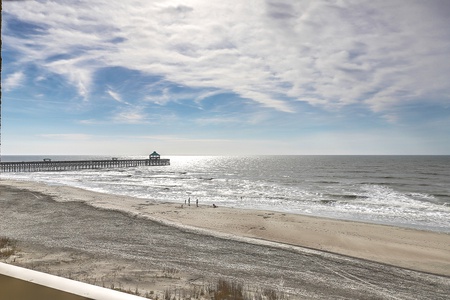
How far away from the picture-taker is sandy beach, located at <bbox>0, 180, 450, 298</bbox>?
31.4 ft

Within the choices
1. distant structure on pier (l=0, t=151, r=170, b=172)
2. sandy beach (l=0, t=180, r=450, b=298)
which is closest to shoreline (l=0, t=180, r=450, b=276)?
sandy beach (l=0, t=180, r=450, b=298)

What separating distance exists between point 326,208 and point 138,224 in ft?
52.7

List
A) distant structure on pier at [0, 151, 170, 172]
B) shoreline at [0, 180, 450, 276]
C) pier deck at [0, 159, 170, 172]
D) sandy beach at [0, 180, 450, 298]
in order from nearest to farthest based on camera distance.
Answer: sandy beach at [0, 180, 450, 298]
shoreline at [0, 180, 450, 276]
pier deck at [0, 159, 170, 172]
distant structure on pier at [0, 151, 170, 172]

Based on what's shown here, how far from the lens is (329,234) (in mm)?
16844

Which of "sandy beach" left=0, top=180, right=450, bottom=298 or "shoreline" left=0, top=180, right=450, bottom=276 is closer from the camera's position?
"sandy beach" left=0, top=180, right=450, bottom=298

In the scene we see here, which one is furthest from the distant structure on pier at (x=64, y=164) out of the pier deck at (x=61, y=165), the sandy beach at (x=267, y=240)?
the sandy beach at (x=267, y=240)

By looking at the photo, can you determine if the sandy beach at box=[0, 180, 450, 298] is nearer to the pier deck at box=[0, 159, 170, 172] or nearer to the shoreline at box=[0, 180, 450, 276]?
the shoreline at box=[0, 180, 450, 276]

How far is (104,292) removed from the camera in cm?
136

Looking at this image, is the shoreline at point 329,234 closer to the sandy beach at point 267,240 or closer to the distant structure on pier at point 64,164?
the sandy beach at point 267,240

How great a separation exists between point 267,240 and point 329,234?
12.2 ft

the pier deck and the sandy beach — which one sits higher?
the pier deck

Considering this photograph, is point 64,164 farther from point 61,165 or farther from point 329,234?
point 329,234

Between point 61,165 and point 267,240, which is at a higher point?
point 61,165

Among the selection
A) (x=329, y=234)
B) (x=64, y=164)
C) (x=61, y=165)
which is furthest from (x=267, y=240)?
(x=64, y=164)
